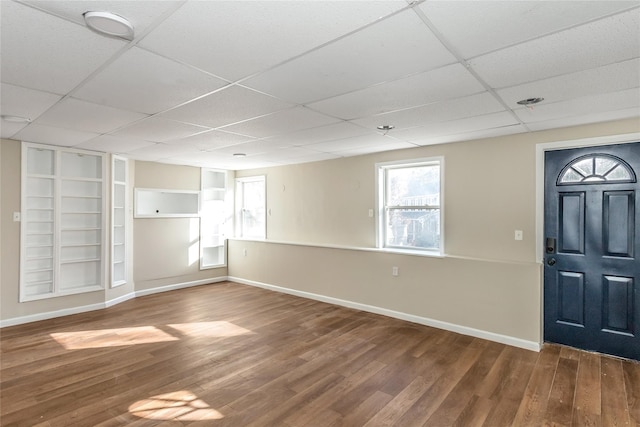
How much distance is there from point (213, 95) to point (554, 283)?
3.96 m

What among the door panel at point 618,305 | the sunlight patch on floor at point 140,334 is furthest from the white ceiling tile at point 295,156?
the door panel at point 618,305

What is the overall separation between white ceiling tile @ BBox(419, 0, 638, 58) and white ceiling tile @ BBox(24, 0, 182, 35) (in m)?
1.18

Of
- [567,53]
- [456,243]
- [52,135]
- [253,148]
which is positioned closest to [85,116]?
[52,135]

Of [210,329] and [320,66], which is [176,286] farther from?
[320,66]

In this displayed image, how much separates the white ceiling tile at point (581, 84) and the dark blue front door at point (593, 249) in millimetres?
1208

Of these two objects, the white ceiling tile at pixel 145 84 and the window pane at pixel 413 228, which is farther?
the window pane at pixel 413 228

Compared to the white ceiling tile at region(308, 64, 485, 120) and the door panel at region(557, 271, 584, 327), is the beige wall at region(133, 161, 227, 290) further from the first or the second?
the door panel at region(557, 271, 584, 327)

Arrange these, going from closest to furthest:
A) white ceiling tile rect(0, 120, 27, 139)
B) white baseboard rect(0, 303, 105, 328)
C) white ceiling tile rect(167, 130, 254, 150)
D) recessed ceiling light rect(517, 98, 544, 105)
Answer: recessed ceiling light rect(517, 98, 544, 105) → white ceiling tile rect(0, 120, 27, 139) → white ceiling tile rect(167, 130, 254, 150) → white baseboard rect(0, 303, 105, 328)

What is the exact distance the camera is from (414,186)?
4.71 metres

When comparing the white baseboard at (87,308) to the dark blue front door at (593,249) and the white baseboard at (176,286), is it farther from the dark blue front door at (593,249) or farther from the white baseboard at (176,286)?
the dark blue front door at (593,249)

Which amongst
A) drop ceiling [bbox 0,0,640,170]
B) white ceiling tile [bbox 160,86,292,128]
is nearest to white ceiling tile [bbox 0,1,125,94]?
drop ceiling [bbox 0,0,640,170]

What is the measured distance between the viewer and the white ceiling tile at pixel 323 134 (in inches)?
137

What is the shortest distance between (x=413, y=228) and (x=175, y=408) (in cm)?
358

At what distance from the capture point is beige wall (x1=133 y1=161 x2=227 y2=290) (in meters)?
5.73
